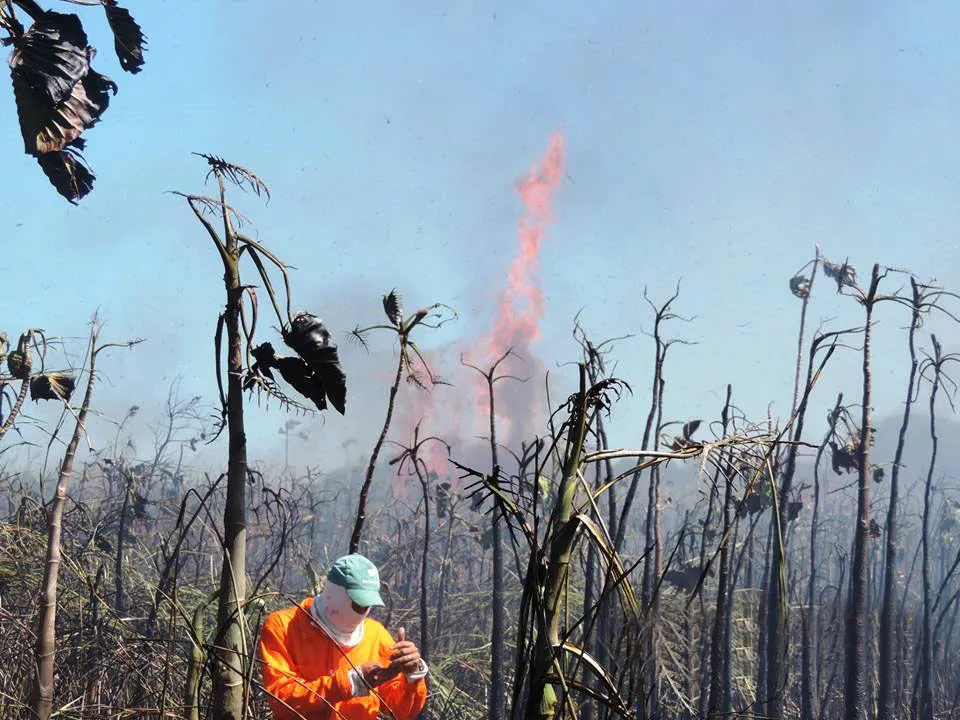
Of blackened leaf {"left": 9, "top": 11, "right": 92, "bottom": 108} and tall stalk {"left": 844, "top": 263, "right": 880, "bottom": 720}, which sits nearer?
blackened leaf {"left": 9, "top": 11, "right": 92, "bottom": 108}

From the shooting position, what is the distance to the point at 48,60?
142 inches

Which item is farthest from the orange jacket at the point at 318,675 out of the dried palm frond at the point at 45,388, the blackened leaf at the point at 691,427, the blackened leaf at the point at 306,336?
the blackened leaf at the point at 691,427

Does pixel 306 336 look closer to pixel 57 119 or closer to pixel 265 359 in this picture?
pixel 265 359

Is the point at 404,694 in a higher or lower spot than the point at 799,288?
lower

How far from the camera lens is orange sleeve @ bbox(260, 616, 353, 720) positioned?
12.2ft

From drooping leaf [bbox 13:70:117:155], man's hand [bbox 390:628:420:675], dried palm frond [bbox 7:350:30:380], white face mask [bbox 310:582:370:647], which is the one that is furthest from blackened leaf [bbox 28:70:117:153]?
dried palm frond [bbox 7:350:30:380]

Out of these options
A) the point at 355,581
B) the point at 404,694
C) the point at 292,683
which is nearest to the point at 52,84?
the point at 355,581

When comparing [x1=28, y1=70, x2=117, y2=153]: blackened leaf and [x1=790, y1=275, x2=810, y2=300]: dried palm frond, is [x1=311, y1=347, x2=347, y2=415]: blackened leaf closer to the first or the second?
[x1=28, y1=70, x2=117, y2=153]: blackened leaf

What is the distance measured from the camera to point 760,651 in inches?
637

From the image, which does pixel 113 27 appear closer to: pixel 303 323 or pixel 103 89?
pixel 103 89

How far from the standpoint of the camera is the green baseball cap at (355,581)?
13.5ft

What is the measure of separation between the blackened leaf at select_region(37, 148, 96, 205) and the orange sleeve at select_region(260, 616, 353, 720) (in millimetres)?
2000

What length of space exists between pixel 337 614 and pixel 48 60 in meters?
2.50

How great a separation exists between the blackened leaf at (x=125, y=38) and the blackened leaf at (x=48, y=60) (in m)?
0.88
